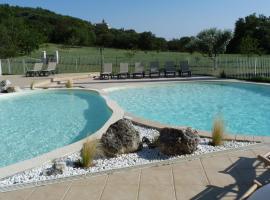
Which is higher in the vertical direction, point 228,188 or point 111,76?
point 111,76

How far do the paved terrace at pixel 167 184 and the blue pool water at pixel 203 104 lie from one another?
163 inches

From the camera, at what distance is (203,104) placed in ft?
41.4

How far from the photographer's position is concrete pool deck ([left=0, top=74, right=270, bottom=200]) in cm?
406

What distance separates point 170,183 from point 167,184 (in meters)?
0.05

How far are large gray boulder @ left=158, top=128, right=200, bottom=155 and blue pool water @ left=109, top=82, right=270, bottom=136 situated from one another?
11.6 ft

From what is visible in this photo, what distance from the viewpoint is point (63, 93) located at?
595 inches

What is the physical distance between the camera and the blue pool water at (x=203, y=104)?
9.86m

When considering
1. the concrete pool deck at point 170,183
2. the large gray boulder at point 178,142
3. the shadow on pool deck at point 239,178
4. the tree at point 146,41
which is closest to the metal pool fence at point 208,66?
the large gray boulder at point 178,142

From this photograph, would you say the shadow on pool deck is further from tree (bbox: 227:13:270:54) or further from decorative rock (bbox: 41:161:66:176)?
tree (bbox: 227:13:270:54)

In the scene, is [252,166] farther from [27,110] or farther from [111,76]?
[111,76]

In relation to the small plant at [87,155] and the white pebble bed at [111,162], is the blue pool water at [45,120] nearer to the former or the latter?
the white pebble bed at [111,162]

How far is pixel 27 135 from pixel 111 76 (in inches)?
453

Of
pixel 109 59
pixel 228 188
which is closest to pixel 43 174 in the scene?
pixel 228 188

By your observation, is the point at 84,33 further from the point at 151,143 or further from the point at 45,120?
the point at 151,143
